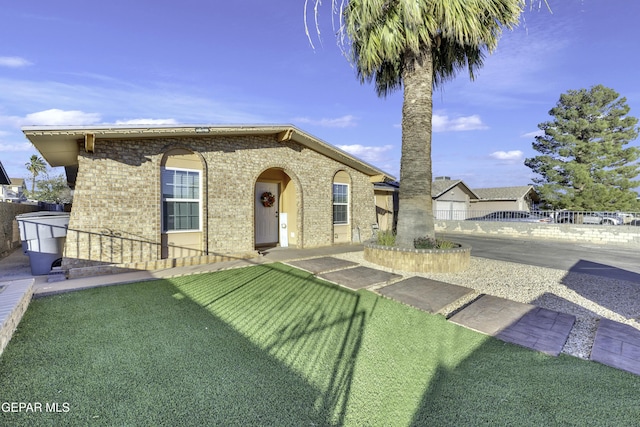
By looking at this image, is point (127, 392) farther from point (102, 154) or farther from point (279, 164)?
point (279, 164)

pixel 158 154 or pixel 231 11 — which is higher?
pixel 231 11

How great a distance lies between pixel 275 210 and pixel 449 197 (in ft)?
64.5

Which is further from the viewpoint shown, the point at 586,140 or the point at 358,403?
the point at 586,140

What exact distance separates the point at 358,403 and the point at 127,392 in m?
2.06

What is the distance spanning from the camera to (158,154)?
24.8ft

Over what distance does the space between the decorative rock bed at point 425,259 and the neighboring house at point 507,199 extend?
23702 millimetres

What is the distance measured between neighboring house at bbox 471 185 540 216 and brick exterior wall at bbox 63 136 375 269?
23590 mm

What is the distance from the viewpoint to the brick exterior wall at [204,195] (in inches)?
265

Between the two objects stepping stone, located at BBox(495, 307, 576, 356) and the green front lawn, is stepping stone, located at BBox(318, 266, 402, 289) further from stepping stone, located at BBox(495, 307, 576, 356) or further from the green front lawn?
stepping stone, located at BBox(495, 307, 576, 356)

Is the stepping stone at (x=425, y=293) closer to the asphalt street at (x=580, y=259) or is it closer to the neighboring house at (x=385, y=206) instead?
the asphalt street at (x=580, y=259)

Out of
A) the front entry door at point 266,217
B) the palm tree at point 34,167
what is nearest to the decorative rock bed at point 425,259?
the front entry door at point 266,217

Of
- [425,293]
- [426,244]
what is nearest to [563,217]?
[426,244]

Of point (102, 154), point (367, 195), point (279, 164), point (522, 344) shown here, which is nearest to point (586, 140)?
point (367, 195)

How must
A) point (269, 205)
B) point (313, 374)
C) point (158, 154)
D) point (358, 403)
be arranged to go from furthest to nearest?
point (269, 205)
point (158, 154)
point (313, 374)
point (358, 403)
